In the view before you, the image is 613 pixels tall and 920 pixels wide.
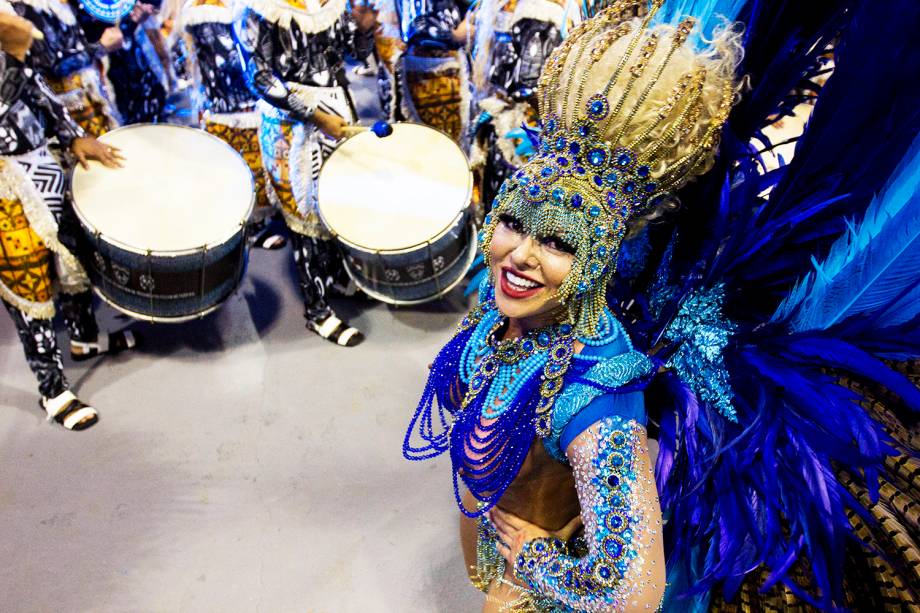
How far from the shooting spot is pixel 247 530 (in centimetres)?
264

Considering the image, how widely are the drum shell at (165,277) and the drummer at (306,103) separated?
0.42 meters

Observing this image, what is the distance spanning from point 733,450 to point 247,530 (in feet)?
6.07

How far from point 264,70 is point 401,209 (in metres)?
0.74

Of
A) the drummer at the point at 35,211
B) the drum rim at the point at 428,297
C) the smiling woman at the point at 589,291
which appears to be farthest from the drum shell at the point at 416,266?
the smiling woman at the point at 589,291

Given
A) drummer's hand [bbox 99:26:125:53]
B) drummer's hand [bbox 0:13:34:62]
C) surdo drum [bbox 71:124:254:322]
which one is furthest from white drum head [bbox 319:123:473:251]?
drummer's hand [bbox 99:26:125:53]

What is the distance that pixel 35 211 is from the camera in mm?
2695

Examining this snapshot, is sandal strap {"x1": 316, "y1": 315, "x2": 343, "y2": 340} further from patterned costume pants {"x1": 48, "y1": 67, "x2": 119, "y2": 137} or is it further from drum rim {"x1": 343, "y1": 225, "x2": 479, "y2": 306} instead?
patterned costume pants {"x1": 48, "y1": 67, "x2": 119, "y2": 137}

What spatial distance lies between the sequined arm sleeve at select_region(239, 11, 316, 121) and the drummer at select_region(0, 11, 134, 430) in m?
0.59

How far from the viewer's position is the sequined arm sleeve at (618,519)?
121cm

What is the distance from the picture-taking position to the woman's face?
4.14 feet

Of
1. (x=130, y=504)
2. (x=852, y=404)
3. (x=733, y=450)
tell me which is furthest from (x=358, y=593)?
→ (x=852, y=404)

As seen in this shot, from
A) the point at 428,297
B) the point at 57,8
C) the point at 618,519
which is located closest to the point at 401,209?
the point at 428,297

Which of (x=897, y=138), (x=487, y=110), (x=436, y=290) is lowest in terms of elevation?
(x=436, y=290)

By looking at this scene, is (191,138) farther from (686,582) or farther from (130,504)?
(686,582)
